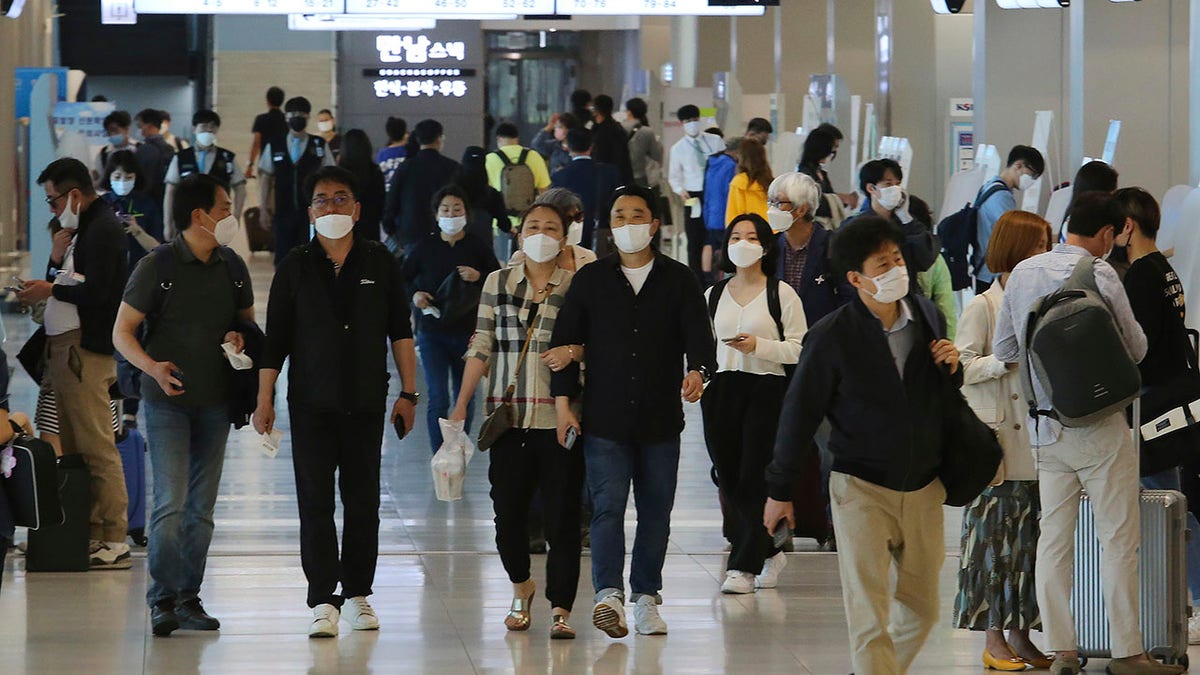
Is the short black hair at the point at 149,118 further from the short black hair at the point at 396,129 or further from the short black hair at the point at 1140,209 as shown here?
the short black hair at the point at 1140,209

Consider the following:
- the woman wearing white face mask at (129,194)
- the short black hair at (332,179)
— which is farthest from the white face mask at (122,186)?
the short black hair at (332,179)

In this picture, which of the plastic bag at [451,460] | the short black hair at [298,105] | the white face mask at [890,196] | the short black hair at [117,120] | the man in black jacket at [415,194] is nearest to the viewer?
the plastic bag at [451,460]

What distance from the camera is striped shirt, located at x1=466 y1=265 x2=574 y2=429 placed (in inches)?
253

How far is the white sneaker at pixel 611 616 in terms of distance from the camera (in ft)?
20.5

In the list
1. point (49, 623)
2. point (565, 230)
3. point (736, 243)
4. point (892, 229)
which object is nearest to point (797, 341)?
point (736, 243)

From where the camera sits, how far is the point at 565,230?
6.70 metres

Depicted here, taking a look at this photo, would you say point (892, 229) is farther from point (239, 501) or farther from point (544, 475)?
point (239, 501)

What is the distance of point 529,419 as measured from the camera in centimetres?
643

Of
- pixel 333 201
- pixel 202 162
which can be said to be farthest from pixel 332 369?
pixel 202 162

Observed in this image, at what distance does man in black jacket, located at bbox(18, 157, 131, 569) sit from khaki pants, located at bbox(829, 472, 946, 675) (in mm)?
3445

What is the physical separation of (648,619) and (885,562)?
165 centimetres

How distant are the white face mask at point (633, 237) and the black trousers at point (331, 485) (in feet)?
3.26

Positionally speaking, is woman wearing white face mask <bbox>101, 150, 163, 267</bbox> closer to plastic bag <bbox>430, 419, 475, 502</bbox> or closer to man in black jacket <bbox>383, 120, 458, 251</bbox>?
man in black jacket <bbox>383, 120, 458, 251</bbox>

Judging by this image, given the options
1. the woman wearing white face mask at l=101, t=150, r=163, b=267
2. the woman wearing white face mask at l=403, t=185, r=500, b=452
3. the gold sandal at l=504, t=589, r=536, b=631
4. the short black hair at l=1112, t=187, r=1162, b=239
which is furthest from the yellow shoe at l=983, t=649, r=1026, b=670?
the woman wearing white face mask at l=101, t=150, r=163, b=267
